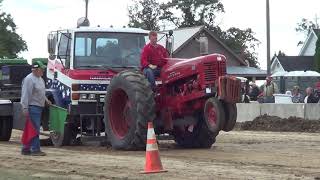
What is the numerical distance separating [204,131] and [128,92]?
6.69 ft

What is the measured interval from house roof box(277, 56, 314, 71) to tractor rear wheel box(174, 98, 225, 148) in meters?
50.2

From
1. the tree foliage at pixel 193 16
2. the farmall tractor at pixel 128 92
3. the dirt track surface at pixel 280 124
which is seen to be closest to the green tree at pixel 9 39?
the tree foliage at pixel 193 16

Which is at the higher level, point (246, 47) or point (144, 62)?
point (246, 47)

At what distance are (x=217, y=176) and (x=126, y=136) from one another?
165 inches

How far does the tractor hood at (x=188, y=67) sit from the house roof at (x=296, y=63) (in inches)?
2021

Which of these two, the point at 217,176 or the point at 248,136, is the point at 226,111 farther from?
the point at 248,136

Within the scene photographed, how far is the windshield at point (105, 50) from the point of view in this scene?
14.5m

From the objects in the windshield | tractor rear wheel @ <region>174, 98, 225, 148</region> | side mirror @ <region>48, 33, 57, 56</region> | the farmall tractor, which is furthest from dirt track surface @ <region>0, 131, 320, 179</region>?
side mirror @ <region>48, 33, 57, 56</region>

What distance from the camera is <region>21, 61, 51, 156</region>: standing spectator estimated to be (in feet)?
43.5

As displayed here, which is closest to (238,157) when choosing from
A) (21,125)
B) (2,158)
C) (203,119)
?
(203,119)

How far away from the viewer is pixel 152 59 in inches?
534

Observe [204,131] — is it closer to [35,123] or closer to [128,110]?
[128,110]

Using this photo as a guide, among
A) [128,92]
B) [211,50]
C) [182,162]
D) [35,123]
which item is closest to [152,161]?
[182,162]

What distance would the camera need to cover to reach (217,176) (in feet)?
31.2
